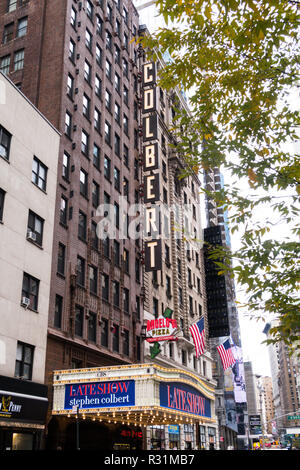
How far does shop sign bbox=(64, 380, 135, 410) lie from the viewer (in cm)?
2572

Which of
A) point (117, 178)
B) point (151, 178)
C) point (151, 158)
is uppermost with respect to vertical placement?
point (151, 158)

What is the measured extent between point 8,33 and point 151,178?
1733cm

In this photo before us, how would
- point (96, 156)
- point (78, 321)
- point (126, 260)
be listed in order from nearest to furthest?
point (78, 321), point (96, 156), point (126, 260)

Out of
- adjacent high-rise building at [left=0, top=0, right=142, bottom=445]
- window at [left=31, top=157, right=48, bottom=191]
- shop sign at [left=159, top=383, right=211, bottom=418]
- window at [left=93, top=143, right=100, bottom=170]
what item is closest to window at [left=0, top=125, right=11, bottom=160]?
window at [left=31, top=157, right=48, bottom=191]

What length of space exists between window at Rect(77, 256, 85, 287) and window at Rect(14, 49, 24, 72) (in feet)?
54.6

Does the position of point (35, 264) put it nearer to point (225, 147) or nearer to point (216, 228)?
point (225, 147)

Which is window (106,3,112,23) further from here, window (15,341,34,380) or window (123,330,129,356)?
window (15,341,34,380)

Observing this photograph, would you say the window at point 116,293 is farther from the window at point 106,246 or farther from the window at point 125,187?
the window at point 125,187

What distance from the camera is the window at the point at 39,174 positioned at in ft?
92.2

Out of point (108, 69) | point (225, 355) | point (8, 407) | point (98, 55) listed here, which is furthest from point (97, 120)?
point (225, 355)

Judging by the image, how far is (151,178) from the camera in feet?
137

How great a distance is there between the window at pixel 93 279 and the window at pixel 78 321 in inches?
83.3

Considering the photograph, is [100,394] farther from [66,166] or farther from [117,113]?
[117,113]
